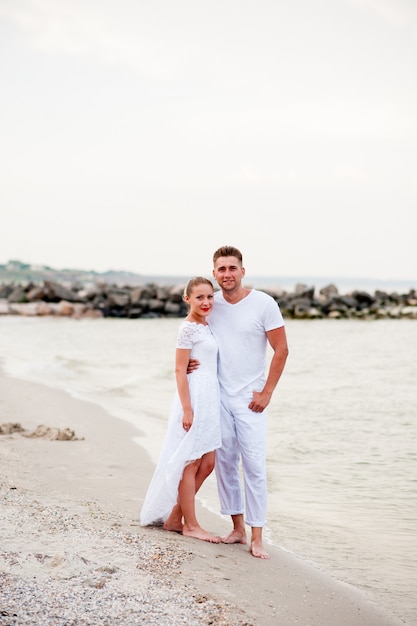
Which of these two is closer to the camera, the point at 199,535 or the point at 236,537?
the point at 199,535

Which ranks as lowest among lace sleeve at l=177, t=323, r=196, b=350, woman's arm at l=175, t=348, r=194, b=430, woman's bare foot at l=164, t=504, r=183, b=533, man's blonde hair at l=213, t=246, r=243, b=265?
woman's bare foot at l=164, t=504, r=183, b=533

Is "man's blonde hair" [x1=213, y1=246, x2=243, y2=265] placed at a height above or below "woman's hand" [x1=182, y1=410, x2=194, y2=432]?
above

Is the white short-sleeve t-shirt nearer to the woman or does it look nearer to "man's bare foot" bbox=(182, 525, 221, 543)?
the woman

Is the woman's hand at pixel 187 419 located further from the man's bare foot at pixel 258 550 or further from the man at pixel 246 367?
the man's bare foot at pixel 258 550

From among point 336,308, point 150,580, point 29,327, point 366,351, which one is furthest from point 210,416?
point 336,308

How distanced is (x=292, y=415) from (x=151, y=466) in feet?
13.2

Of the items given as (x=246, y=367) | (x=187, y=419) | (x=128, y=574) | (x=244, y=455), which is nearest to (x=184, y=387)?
(x=187, y=419)

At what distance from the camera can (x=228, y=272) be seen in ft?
16.1

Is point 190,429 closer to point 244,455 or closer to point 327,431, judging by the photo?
point 244,455

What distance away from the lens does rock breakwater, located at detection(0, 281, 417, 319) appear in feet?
133

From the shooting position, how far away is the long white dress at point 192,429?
16.0 feet

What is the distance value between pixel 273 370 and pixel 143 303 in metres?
36.9

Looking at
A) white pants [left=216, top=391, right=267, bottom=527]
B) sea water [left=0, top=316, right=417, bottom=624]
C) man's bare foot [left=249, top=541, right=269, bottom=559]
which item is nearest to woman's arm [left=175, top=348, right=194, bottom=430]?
white pants [left=216, top=391, right=267, bottom=527]

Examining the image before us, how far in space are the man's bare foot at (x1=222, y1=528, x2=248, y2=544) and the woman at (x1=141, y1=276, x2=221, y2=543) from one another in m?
0.11
